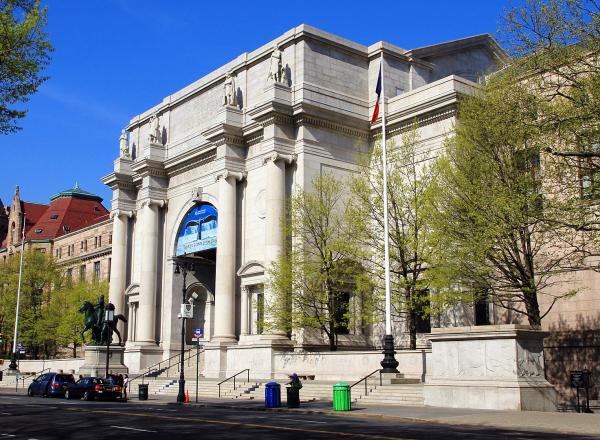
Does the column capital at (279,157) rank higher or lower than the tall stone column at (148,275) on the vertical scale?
higher

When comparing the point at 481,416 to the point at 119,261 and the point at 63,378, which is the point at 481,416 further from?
the point at 119,261

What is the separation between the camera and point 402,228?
132ft

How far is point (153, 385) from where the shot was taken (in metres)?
48.3

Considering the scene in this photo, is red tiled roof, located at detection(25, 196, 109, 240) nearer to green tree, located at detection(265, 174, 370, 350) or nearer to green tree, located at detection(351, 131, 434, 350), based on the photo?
green tree, located at detection(265, 174, 370, 350)

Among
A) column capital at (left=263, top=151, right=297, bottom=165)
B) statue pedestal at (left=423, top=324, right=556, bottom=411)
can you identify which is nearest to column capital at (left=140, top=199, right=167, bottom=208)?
column capital at (left=263, top=151, right=297, bottom=165)

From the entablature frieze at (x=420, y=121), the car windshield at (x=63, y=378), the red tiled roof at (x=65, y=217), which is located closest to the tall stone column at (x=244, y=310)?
the car windshield at (x=63, y=378)

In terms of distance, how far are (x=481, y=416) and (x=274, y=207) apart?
25.0 meters

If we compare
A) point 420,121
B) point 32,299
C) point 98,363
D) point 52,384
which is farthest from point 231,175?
point 32,299

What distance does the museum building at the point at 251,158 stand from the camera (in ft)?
154

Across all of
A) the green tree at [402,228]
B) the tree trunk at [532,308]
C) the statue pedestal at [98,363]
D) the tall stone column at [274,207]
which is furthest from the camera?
the statue pedestal at [98,363]

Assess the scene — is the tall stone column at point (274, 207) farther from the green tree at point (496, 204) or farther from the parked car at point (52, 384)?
the green tree at point (496, 204)


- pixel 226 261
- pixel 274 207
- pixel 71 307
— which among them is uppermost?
pixel 274 207

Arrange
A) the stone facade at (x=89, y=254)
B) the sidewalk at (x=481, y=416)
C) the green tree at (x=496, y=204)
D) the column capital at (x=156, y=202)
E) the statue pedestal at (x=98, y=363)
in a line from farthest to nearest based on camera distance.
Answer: the stone facade at (x=89, y=254)
the column capital at (x=156, y=202)
the statue pedestal at (x=98, y=363)
the green tree at (x=496, y=204)
the sidewalk at (x=481, y=416)

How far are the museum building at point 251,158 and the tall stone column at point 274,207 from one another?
7 cm
